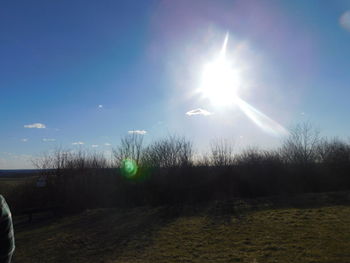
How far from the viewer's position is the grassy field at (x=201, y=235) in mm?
6125

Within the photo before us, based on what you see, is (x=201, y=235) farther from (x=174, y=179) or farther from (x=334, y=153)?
(x=334, y=153)

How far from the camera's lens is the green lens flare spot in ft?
62.9

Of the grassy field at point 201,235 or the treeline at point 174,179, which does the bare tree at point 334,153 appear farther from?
the grassy field at point 201,235

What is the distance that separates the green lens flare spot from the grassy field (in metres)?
6.31

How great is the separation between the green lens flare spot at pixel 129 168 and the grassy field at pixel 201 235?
6.31 metres

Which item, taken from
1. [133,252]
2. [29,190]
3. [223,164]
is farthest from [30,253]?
[223,164]

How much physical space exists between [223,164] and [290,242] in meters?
13.7

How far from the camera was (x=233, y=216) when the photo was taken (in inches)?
412

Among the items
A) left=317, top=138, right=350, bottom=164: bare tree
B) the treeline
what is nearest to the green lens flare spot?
the treeline

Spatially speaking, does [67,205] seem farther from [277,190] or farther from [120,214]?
[277,190]

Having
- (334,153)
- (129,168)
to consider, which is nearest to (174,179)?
(129,168)

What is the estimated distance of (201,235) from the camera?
8094 millimetres

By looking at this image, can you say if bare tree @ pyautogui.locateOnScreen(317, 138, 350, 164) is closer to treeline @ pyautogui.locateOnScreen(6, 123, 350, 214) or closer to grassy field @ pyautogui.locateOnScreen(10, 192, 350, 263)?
treeline @ pyautogui.locateOnScreen(6, 123, 350, 214)

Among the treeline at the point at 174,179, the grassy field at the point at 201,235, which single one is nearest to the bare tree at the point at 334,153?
the treeline at the point at 174,179
